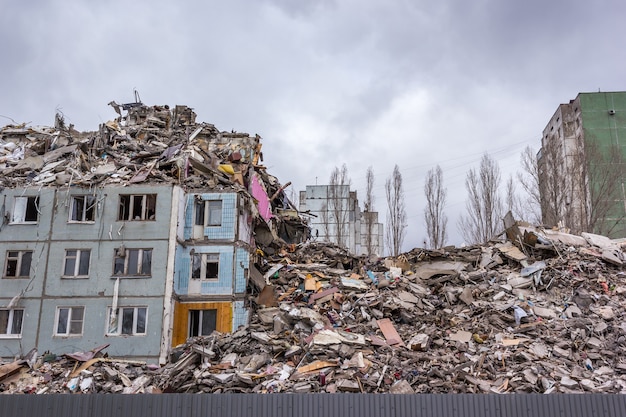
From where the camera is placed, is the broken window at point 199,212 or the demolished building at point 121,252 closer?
the demolished building at point 121,252

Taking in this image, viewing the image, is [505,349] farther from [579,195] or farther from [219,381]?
[579,195]

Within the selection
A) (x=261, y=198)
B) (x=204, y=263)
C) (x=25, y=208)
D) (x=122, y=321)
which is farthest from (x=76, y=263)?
(x=261, y=198)

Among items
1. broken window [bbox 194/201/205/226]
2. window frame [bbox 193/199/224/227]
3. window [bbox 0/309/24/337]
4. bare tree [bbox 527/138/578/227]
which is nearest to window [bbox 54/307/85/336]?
window [bbox 0/309/24/337]

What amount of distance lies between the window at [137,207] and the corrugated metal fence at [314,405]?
960 cm

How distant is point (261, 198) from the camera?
27.3m

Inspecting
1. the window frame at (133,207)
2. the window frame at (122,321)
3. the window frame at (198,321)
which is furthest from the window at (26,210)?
the window frame at (198,321)

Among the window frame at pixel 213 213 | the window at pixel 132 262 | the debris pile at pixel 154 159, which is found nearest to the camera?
the window at pixel 132 262

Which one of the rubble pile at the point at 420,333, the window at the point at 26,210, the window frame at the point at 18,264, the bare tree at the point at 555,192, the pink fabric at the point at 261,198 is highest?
the bare tree at the point at 555,192

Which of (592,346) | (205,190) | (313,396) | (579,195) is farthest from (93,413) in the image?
(579,195)

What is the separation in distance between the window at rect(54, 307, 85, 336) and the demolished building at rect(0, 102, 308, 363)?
40mm

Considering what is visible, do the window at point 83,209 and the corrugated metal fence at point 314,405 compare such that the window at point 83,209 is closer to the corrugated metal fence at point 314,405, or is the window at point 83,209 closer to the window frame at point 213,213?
the window frame at point 213,213

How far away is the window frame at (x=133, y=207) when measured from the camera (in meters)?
22.2

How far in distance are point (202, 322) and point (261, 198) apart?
7.69 m

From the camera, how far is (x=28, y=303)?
69.8ft
